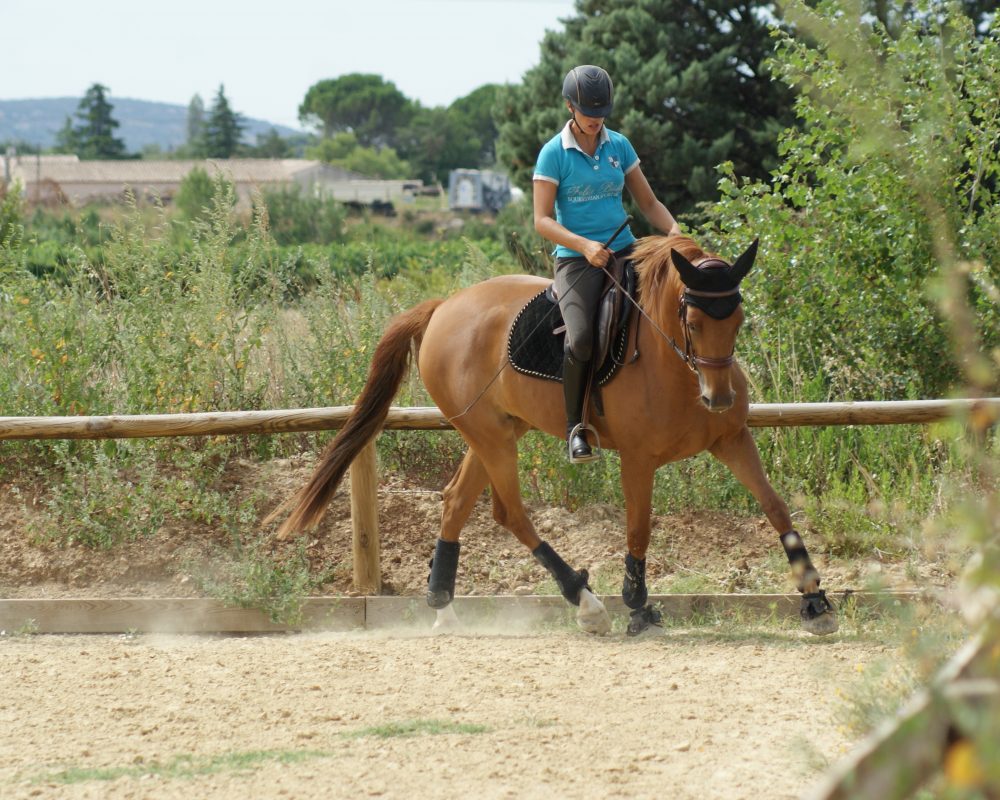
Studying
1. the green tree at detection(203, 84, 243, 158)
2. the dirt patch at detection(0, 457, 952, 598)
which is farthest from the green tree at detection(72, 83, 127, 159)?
the dirt patch at detection(0, 457, 952, 598)

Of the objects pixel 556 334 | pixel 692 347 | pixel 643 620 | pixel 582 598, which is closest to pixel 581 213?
pixel 556 334

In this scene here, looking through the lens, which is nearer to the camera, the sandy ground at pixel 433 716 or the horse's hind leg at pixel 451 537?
the sandy ground at pixel 433 716

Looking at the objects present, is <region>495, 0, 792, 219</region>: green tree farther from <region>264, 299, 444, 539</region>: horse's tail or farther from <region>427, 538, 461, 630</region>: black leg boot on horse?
<region>427, 538, 461, 630</region>: black leg boot on horse

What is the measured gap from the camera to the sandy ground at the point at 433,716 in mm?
3748

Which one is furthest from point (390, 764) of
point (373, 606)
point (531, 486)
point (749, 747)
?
point (531, 486)

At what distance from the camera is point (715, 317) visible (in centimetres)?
527

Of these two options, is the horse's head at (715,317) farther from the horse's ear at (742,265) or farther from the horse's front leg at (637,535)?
the horse's front leg at (637,535)

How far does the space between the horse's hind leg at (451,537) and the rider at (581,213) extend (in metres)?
0.84

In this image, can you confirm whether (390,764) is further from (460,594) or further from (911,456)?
(911,456)

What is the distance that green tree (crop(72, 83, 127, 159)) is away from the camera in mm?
160625

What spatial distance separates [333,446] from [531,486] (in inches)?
70.3

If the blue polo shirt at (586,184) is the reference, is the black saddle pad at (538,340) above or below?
below

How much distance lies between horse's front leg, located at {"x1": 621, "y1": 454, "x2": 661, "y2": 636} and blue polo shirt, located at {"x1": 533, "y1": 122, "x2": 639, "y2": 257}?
114 cm

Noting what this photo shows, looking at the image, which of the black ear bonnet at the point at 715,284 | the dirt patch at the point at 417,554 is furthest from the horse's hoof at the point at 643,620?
the black ear bonnet at the point at 715,284
